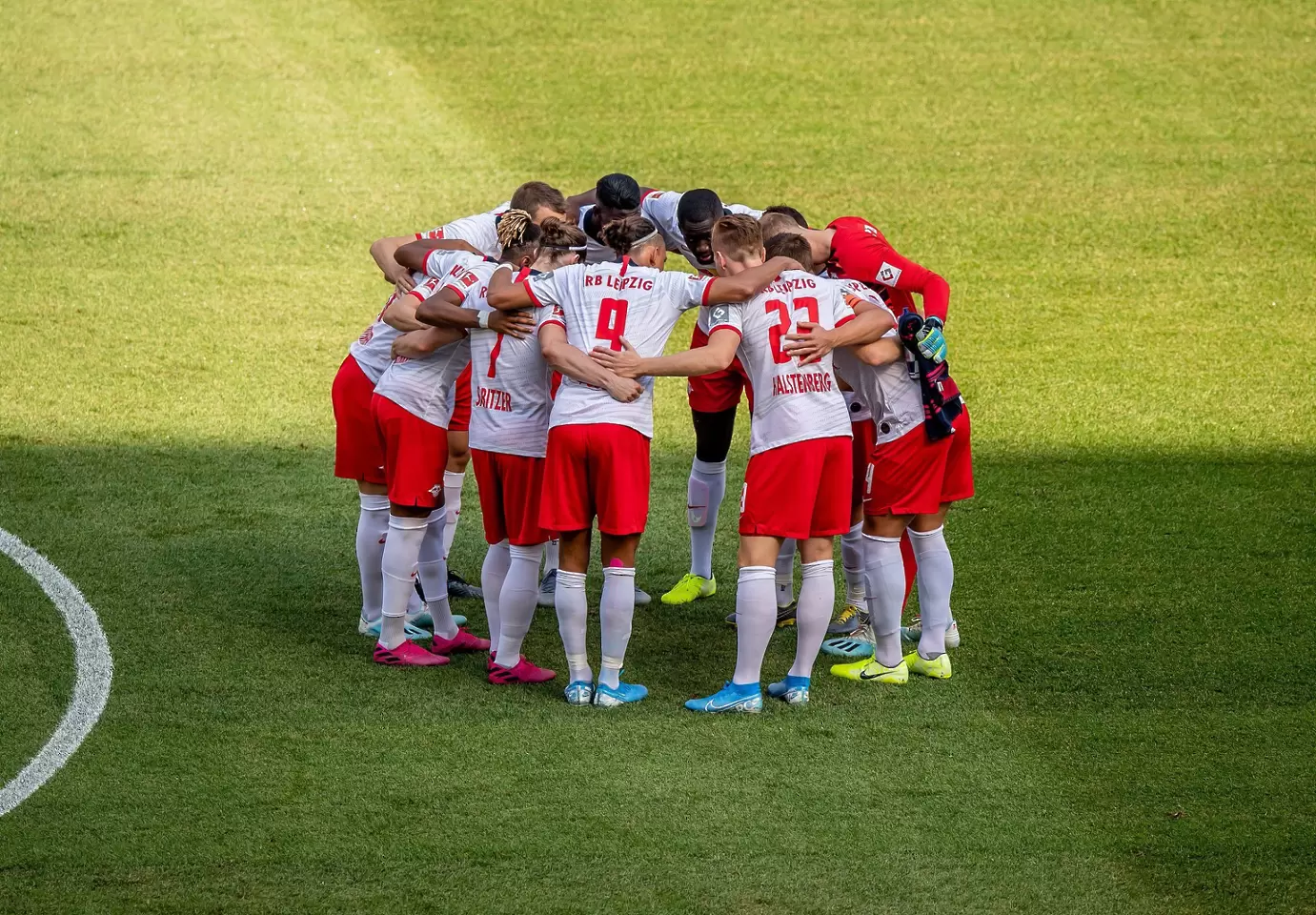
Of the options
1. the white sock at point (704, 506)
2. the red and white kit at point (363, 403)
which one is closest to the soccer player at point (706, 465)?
the white sock at point (704, 506)

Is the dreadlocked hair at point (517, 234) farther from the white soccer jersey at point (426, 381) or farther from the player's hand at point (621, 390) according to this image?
the player's hand at point (621, 390)

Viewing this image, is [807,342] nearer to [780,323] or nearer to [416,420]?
[780,323]

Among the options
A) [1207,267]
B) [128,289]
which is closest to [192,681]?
[128,289]

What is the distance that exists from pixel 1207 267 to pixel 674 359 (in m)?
8.60

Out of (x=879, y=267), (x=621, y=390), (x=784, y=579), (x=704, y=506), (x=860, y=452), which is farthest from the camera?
(x=704, y=506)

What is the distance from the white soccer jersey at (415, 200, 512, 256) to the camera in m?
7.26

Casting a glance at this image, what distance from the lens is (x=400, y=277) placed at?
6957 millimetres

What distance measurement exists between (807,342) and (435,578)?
7.21 feet

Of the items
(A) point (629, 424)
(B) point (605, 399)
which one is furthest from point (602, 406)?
(A) point (629, 424)

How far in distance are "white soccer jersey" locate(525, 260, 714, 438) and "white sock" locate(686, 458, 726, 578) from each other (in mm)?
1561

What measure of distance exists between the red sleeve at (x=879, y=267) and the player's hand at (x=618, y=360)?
4.43 ft

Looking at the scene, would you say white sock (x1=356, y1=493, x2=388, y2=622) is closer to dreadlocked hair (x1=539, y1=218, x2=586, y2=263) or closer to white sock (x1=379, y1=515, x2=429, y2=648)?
white sock (x1=379, y1=515, x2=429, y2=648)

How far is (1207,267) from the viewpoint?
13117 millimetres

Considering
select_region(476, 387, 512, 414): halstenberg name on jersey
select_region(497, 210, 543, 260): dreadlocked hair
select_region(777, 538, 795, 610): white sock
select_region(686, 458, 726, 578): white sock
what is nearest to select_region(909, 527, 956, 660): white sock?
select_region(777, 538, 795, 610): white sock
